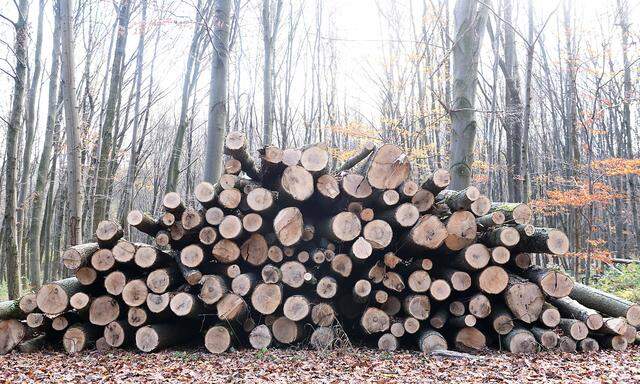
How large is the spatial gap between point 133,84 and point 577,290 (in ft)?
46.5

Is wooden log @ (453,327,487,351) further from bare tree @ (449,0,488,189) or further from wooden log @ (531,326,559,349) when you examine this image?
bare tree @ (449,0,488,189)

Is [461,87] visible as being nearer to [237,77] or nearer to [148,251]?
[148,251]

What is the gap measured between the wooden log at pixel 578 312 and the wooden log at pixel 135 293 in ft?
17.0

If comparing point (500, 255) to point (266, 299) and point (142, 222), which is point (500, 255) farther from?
point (142, 222)

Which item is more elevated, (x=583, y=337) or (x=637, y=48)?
(x=637, y=48)

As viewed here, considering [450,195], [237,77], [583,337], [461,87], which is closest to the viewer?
[583,337]

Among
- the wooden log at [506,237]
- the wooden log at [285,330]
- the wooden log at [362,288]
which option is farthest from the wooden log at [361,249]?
the wooden log at [506,237]

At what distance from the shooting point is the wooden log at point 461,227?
5.84m

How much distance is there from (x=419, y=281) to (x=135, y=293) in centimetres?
337

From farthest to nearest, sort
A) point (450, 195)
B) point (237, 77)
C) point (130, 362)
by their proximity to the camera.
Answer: point (237, 77) → point (450, 195) → point (130, 362)

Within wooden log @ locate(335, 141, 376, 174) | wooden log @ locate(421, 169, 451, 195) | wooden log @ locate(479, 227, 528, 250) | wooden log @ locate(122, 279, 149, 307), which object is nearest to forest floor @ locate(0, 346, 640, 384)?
wooden log @ locate(122, 279, 149, 307)

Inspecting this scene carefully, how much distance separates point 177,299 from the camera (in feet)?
18.8

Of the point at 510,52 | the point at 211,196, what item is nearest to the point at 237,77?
the point at 510,52

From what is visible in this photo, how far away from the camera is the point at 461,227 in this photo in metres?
5.84
